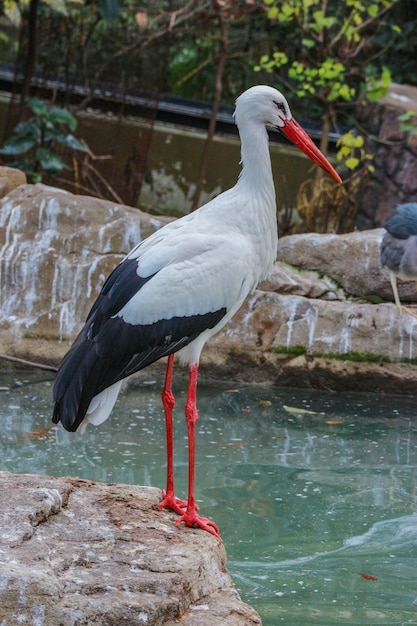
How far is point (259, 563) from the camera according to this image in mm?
3852

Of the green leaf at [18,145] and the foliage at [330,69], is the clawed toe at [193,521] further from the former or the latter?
the foliage at [330,69]

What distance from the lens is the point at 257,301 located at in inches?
252

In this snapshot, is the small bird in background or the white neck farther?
the small bird in background

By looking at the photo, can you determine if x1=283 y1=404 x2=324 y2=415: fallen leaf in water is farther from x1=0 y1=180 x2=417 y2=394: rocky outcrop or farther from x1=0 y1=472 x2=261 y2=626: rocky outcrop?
x1=0 y1=472 x2=261 y2=626: rocky outcrop

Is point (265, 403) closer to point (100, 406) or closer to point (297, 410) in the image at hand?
point (297, 410)

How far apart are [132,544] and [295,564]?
104 cm

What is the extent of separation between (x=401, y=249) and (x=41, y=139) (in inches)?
135

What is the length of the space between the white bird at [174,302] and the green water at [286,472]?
1.92 feet

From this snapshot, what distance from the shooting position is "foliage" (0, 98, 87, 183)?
8312 mm

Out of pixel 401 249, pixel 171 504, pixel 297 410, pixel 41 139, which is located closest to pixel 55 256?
pixel 297 410

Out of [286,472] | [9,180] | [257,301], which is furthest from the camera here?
[9,180]

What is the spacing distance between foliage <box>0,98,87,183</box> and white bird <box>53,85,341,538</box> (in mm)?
4884

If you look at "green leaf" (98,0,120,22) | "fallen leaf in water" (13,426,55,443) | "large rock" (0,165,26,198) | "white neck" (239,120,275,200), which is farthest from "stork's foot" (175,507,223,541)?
"green leaf" (98,0,120,22)

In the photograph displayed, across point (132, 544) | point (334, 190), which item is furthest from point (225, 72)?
point (132, 544)
